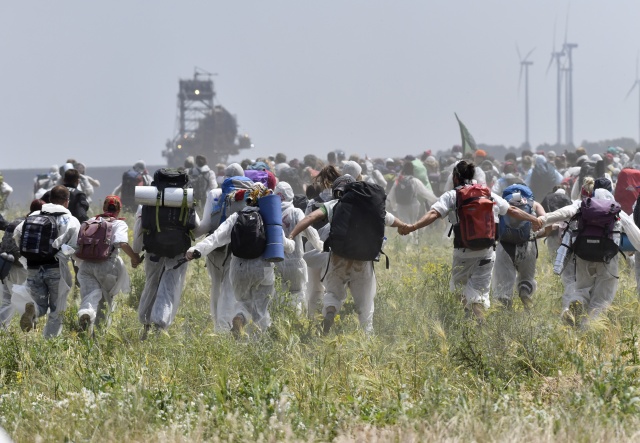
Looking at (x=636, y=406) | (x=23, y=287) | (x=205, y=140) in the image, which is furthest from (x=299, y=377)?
(x=205, y=140)

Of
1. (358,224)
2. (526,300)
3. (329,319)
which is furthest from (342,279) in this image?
(526,300)

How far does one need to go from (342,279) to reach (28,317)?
3077 mm

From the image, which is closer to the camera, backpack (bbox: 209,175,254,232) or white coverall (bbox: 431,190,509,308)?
backpack (bbox: 209,175,254,232)

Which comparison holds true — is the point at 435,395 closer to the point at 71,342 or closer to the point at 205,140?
the point at 71,342

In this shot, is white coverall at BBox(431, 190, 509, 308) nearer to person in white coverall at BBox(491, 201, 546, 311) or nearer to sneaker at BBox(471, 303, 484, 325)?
sneaker at BBox(471, 303, 484, 325)

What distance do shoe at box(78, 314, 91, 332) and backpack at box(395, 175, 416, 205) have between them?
10973 millimetres

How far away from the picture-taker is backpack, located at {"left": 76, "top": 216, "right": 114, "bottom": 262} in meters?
10.9

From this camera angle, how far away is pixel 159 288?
1069cm

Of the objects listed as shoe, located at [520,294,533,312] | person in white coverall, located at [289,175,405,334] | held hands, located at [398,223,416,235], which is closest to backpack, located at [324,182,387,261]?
person in white coverall, located at [289,175,405,334]

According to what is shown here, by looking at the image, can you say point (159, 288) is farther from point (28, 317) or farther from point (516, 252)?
point (516, 252)

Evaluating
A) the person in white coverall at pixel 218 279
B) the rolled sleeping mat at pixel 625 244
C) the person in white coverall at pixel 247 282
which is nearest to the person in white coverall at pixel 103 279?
the person in white coverall at pixel 218 279

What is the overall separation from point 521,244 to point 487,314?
1409 mm

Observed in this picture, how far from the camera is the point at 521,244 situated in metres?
11.7

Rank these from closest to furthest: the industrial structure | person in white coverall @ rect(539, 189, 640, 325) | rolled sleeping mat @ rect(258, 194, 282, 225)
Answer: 1. rolled sleeping mat @ rect(258, 194, 282, 225)
2. person in white coverall @ rect(539, 189, 640, 325)
3. the industrial structure
